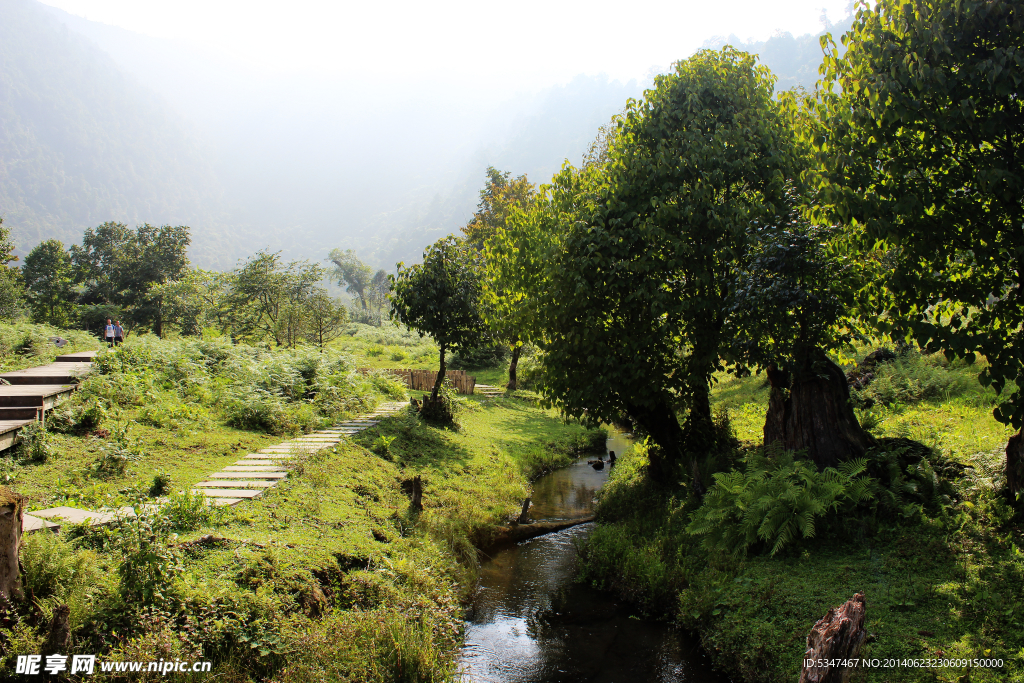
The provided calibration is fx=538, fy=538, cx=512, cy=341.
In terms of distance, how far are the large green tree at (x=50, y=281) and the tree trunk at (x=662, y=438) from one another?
41600mm

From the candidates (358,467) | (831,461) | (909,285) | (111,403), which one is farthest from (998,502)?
(111,403)

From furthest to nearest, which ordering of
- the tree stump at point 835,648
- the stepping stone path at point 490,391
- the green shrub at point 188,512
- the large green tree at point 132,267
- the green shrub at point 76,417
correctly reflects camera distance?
the large green tree at point 132,267 < the stepping stone path at point 490,391 < the green shrub at point 76,417 < the green shrub at point 188,512 < the tree stump at point 835,648

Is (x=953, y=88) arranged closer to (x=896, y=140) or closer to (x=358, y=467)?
(x=896, y=140)

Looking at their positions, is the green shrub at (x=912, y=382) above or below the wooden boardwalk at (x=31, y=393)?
above

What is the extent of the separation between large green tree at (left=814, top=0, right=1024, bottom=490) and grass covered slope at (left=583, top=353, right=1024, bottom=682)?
44.7 inches

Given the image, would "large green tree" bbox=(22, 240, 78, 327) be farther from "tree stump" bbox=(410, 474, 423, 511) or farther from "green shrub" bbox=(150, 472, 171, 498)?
"tree stump" bbox=(410, 474, 423, 511)

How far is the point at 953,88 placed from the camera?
6566 mm

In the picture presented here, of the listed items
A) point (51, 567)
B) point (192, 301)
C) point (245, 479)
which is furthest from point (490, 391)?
point (51, 567)

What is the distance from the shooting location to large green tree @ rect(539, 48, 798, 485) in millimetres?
10102

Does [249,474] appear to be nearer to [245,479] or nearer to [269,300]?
[245,479]

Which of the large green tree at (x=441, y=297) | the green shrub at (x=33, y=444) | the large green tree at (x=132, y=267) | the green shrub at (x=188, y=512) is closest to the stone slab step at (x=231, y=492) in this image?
the green shrub at (x=188, y=512)

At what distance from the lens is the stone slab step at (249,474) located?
28.6 feet

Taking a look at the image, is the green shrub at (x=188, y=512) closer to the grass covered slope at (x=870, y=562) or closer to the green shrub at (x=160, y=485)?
the green shrub at (x=160, y=485)

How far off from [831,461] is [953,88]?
18.4 ft
